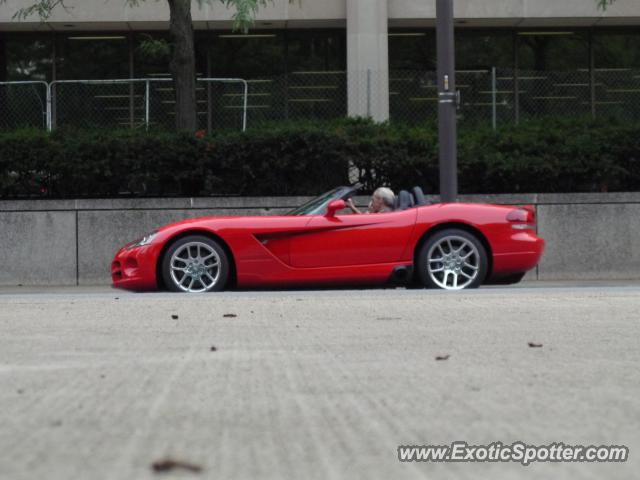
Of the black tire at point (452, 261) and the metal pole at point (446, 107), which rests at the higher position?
the metal pole at point (446, 107)

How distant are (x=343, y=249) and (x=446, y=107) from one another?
353 centimetres

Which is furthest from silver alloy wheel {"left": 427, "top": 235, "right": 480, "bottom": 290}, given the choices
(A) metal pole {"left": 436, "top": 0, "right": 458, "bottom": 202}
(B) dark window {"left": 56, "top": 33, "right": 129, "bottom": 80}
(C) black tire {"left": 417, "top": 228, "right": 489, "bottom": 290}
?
(B) dark window {"left": 56, "top": 33, "right": 129, "bottom": 80}

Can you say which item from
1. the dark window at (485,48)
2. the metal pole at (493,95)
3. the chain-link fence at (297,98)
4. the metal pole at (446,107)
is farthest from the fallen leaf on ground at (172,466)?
the dark window at (485,48)

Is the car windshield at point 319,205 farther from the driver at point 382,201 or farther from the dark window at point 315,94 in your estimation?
the dark window at point 315,94

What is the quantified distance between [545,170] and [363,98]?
2888mm

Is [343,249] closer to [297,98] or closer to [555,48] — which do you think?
[297,98]

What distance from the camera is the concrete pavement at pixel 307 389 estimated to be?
3330 mm

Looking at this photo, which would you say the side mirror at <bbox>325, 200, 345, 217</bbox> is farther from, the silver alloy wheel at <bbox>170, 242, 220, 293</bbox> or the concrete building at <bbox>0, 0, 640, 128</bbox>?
the concrete building at <bbox>0, 0, 640, 128</bbox>

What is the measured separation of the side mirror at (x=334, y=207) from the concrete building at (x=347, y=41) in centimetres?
847

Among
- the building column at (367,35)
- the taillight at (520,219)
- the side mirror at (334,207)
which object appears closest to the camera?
the side mirror at (334,207)

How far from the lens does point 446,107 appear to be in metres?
14.1

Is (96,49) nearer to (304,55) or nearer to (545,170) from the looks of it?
(304,55)

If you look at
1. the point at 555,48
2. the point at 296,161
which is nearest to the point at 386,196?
the point at 296,161

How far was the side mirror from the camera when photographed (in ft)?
36.4
